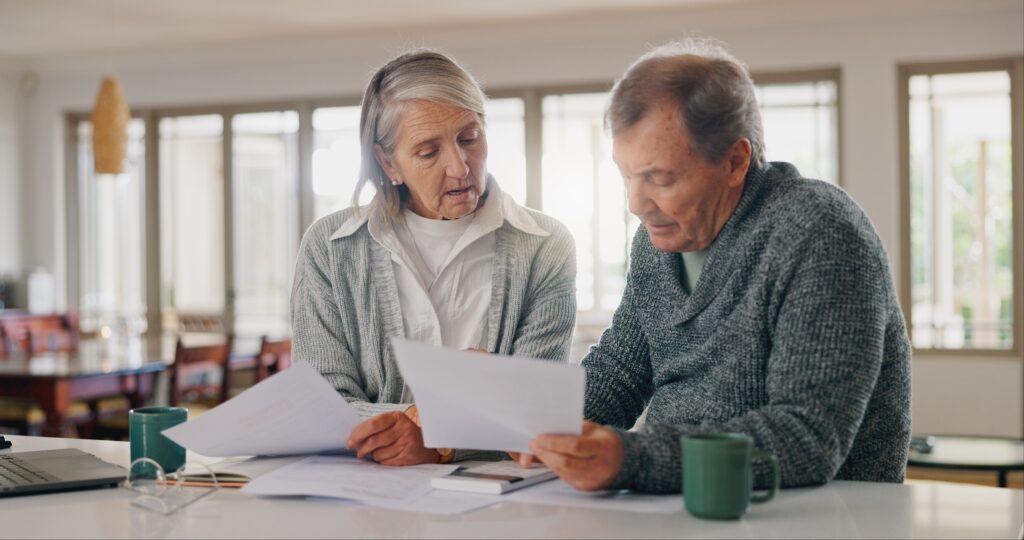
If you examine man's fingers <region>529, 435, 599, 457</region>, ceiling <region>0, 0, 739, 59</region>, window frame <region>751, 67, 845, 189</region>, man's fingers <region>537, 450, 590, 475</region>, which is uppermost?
ceiling <region>0, 0, 739, 59</region>

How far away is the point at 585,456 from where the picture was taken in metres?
1.34

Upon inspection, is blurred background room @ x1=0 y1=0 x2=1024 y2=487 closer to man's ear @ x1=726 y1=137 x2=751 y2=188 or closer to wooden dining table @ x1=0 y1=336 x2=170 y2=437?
wooden dining table @ x1=0 y1=336 x2=170 y2=437

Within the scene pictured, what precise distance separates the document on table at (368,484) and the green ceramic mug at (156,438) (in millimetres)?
183

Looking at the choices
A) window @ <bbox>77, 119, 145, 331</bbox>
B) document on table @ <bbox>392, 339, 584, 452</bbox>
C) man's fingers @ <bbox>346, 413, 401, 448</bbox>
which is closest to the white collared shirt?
man's fingers @ <bbox>346, 413, 401, 448</bbox>

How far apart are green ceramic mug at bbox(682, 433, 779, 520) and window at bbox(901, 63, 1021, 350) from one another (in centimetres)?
547

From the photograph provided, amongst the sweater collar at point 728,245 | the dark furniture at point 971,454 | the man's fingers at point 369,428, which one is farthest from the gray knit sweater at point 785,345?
the dark furniture at point 971,454

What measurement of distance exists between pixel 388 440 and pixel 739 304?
0.58 m

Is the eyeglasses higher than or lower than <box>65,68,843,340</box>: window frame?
lower

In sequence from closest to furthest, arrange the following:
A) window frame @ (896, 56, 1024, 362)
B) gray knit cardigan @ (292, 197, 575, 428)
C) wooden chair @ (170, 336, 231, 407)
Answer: gray knit cardigan @ (292, 197, 575, 428), wooden chair @ (170, 336, 231, 407), window frame @ (896, 56, 1024, 362)

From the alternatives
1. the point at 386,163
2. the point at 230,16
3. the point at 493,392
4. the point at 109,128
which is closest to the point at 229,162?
the point at 230,16

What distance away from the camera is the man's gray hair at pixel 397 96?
1938 millimetres

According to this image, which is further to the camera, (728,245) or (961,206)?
(961,206)

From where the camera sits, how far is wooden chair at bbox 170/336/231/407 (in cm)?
468

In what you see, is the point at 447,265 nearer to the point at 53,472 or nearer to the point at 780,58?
the point at 53,472
